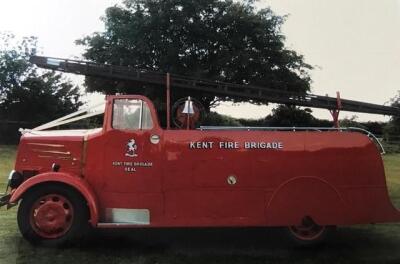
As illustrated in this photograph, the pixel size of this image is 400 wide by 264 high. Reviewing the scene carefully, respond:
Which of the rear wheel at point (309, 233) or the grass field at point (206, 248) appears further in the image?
the rear wheel at point (309, 233)

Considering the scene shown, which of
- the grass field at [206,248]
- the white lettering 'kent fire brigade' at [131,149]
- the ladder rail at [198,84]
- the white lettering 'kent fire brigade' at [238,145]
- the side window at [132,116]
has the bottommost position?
the grass field at [206,248]

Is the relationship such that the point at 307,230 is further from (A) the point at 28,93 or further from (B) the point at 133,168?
(A) the point at 28,93

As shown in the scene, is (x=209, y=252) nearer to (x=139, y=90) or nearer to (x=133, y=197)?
(x=133, y=197)

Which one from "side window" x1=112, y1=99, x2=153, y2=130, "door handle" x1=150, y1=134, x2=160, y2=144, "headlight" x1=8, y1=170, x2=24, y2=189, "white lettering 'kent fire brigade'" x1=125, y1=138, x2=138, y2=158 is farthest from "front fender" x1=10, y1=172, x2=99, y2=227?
"door handle" x1=150, y1=134, x2=160, y2=144

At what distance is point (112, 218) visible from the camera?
7.66 meters

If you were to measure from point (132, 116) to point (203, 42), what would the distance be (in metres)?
29.3

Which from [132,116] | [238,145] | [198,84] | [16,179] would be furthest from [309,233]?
[198,84]

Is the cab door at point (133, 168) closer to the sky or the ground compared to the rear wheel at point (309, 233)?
closer to the sky

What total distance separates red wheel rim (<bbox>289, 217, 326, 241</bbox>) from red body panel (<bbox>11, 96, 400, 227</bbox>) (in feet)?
0.74

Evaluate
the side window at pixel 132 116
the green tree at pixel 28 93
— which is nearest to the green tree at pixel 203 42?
the green tree at pixel 28 93

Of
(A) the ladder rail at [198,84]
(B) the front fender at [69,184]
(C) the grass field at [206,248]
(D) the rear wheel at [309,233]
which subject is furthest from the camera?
(A) the ladder rail at [198,84]

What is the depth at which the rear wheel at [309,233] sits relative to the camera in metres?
7.86

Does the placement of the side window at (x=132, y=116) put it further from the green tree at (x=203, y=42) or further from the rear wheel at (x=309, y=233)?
the green tree at (x=203, y=42)

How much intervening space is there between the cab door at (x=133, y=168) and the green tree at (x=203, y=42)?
26.7 m
